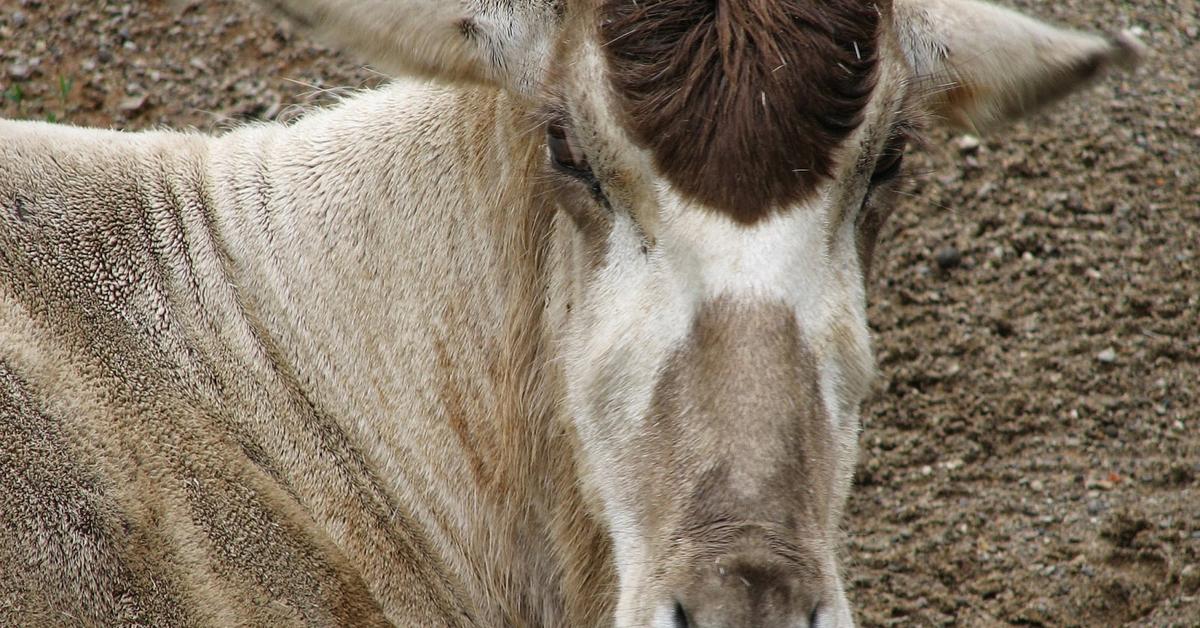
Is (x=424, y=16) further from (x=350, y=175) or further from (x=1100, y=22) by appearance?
(x=1100, y=22)

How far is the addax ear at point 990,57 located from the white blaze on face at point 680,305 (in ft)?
2.28

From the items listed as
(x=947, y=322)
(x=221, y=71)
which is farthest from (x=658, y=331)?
(x=221, y=71)

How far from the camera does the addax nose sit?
10.5ft

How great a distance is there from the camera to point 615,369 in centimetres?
362

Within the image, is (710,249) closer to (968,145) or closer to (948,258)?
(948,258)

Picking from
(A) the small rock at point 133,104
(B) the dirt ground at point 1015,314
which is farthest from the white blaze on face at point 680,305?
(A) the small rock at point 133,104

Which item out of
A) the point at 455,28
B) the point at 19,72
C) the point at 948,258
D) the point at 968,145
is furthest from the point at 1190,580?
the point at 19,72

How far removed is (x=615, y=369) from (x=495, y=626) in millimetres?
1170

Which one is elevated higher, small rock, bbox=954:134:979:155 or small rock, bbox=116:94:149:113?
small rock, bbox=954:134:979:155

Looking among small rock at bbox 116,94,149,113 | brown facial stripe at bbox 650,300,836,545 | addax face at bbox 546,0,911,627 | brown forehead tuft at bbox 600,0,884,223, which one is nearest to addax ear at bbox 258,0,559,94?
addax face at bbox 546,0,911,627

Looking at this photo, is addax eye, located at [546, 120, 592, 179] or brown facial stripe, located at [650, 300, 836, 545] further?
addax eye, located at [546, 120, 592, 179]

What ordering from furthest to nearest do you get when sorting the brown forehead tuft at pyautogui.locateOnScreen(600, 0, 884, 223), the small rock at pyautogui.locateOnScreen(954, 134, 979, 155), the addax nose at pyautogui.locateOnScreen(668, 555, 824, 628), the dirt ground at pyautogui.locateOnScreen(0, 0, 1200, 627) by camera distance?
the small rock at pyautogui.locateOnScreen(954, 134, 979, 155)
the dirt ground at pyautogui.locateOnScreen(0, 0, 1200, 627)
the brown forehead tuft at pyautogui.locateOnScreen(600, 0, 884, 223)
the addax nose at pyautogui.locateOnScreen(668, 555, 824, 628)

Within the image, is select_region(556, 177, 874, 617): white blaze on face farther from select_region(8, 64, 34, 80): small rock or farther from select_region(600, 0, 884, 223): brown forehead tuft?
select_region(8, 64, 34, 80): small rock

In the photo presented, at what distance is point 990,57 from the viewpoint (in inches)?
166
